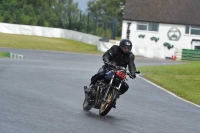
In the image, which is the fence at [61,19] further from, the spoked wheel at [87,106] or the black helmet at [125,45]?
the black helmet at [125,45]

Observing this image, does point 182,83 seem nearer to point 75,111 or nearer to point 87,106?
point 87,106

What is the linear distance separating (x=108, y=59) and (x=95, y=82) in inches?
28.3

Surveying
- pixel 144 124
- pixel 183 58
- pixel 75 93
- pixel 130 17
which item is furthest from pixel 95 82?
pixel 130 17

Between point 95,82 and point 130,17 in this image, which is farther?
point 130,17

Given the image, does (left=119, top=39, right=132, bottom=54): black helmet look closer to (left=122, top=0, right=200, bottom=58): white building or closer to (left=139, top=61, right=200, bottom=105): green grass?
(left=139, top=61, right=200, bottom=105): green grass

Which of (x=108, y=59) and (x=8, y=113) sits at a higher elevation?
(x=108, y=59)

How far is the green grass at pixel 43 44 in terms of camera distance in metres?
56.6

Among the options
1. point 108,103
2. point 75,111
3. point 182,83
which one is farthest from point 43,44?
point 108,103

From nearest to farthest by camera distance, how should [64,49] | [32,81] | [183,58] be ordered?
[32,81], [64,49], [183,58]

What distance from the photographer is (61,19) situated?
72.0 metres

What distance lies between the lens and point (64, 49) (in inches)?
2250

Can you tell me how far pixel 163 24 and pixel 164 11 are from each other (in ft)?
6.26

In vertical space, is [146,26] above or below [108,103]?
above

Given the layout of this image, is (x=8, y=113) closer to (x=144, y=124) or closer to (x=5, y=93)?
(x=144, y=124)
